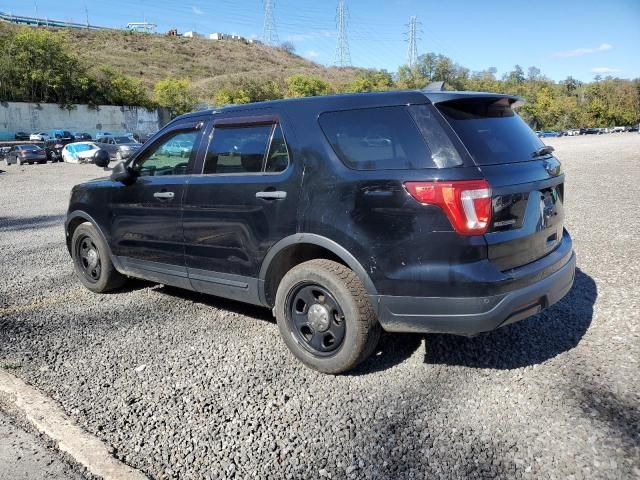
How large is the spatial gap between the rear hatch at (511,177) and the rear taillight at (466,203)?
6cm

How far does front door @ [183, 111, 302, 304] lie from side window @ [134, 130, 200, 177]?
26 cm

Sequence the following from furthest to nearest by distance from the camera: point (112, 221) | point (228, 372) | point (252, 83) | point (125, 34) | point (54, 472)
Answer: point (125, 34) < point (252, 83) < point (112, 221) < point (228, 372) < point (54, 472)

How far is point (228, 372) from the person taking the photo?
3654mm

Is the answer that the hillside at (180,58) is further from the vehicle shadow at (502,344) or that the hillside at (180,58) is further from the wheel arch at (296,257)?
the vehicle shadow at (502,344)

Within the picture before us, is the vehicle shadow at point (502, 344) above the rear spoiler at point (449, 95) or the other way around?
the other way around

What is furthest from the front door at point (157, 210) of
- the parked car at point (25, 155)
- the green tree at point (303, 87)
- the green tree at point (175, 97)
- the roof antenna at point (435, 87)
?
the green tree at point (303, 87)

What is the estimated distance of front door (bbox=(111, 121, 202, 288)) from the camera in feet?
14.6

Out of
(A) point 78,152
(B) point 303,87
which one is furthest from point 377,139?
(B) point 303,87

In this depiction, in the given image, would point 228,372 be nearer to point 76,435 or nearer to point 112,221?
point 76,435

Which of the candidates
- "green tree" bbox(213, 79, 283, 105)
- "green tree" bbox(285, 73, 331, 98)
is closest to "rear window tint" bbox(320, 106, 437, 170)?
"green tree" bbox(213, 79, 283, 105)

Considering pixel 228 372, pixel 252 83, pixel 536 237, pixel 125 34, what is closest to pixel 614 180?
pixel 536 237

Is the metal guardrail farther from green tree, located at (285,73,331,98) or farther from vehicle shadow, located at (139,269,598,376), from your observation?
vehicle shadow, located at (139,269,598,376)

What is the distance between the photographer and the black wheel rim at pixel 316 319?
349 centimetres

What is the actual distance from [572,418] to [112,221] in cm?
425
